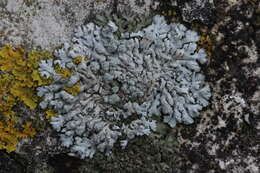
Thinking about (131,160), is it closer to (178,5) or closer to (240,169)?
(240,169)

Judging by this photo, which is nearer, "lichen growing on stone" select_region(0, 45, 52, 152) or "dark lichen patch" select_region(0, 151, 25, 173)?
"lichen growing on stone" select_region(0, 45, 52, 152)

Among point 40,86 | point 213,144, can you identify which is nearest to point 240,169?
point 213,144

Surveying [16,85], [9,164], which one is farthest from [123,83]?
[9,164]

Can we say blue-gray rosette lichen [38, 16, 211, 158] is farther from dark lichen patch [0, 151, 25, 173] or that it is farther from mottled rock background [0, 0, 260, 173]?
dark lichen patch [0, 151, 25, 173]

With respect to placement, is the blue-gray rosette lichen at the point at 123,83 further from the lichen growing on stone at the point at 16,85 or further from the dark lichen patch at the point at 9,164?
the dark lichen patch at the point at 9,164

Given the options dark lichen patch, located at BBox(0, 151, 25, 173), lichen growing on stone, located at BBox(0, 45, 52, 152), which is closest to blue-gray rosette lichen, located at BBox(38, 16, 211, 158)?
lichen growing on stone, located at BBox(0, 45, 52, 152)

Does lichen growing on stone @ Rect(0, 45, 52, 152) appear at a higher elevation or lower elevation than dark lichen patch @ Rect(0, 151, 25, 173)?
higher
